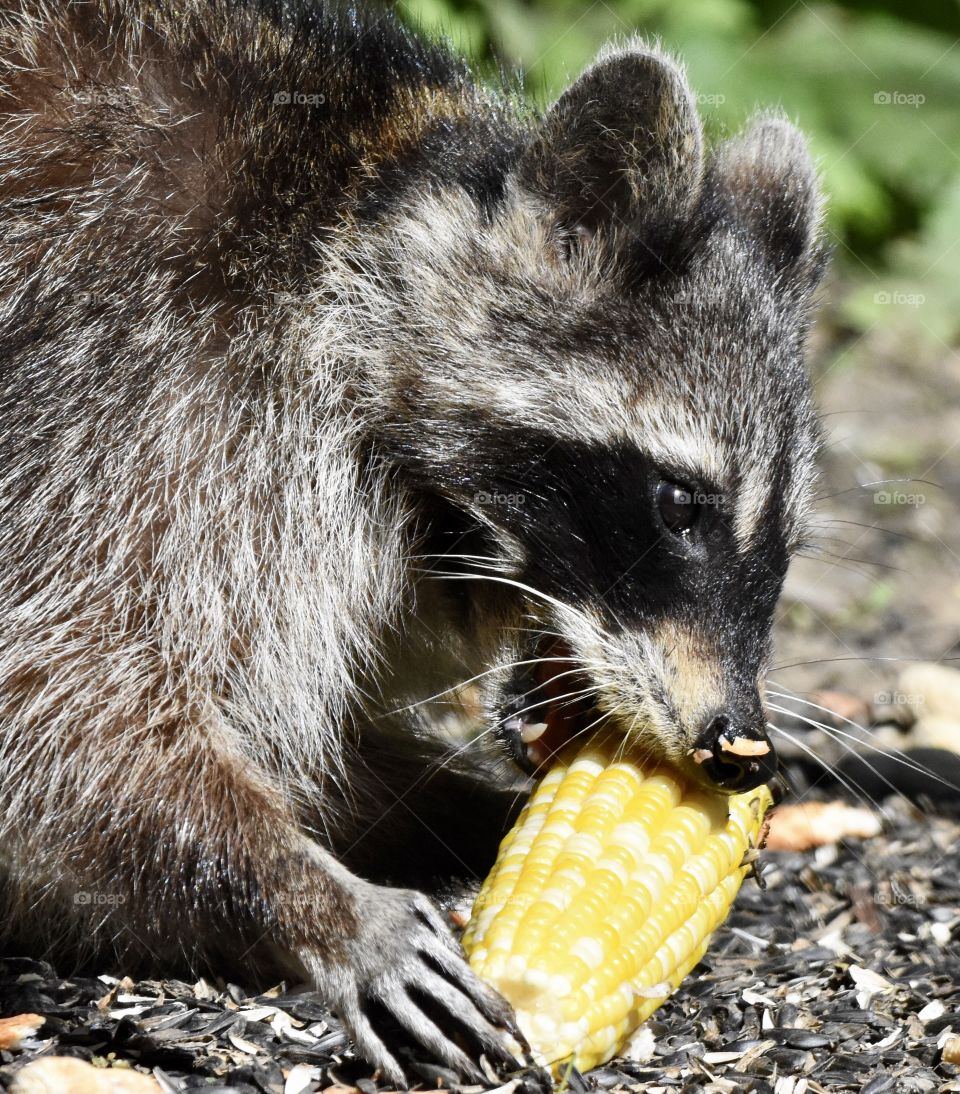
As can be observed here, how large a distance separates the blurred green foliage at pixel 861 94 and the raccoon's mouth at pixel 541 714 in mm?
5575

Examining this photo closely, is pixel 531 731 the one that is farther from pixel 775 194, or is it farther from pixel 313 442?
pixel 775 194

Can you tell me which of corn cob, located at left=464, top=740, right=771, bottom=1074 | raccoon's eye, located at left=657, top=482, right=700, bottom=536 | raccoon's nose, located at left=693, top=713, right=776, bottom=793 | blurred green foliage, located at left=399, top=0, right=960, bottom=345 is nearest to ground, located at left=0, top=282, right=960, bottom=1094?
corn cob, located at left=464, top=740, right=771, bottom=1074

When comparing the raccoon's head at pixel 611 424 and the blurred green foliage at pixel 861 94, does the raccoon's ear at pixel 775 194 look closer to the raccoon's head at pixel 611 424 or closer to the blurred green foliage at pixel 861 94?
the raccoon's head at pixel 611 424

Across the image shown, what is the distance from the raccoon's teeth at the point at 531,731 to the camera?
416 centimetres

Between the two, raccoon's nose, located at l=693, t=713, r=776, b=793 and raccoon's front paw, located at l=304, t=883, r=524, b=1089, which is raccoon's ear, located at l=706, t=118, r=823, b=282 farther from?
raccoon's front paw, located at l=304, t=883, r=524, b=1089

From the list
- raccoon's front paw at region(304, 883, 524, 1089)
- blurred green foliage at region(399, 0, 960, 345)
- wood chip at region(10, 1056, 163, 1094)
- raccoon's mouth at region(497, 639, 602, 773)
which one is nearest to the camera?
wood chip at region(10, 1056, 163, 1094)

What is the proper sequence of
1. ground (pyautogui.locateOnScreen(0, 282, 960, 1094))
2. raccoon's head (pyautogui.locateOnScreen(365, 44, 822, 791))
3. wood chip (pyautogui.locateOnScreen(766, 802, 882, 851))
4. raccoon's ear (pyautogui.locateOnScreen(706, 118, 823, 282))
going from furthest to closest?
1. wood chip (pyautogui.locateOnScreen(766, 802, 882, 851))
2. raccoon's ear (pyautogui.locateOnScreen(706, 118, 823, 282))
3. raccoon's head (pyautogui.locateOnScreen(365, 44, 822, 791))
4. ground (pyautogui.locateOnScreen(0, 282, 960, 1094))

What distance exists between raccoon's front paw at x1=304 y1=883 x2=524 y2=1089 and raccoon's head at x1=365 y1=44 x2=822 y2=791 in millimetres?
776

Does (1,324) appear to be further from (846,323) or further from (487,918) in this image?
(846,323)

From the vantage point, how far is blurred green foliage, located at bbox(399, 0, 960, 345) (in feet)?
29.4

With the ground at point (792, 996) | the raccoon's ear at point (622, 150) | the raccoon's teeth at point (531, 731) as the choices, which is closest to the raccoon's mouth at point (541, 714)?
the raccoon's teeth at point (531, 731)

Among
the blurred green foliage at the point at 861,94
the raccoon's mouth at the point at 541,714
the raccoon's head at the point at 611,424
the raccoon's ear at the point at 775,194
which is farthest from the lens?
the blurred green foliage at the point at 861,94

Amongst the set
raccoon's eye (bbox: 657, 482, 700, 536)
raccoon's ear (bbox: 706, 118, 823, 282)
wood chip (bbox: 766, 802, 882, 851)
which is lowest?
wood chip (bbox: 766, 802, 882, 851)

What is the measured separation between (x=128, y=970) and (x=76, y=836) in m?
0.60
